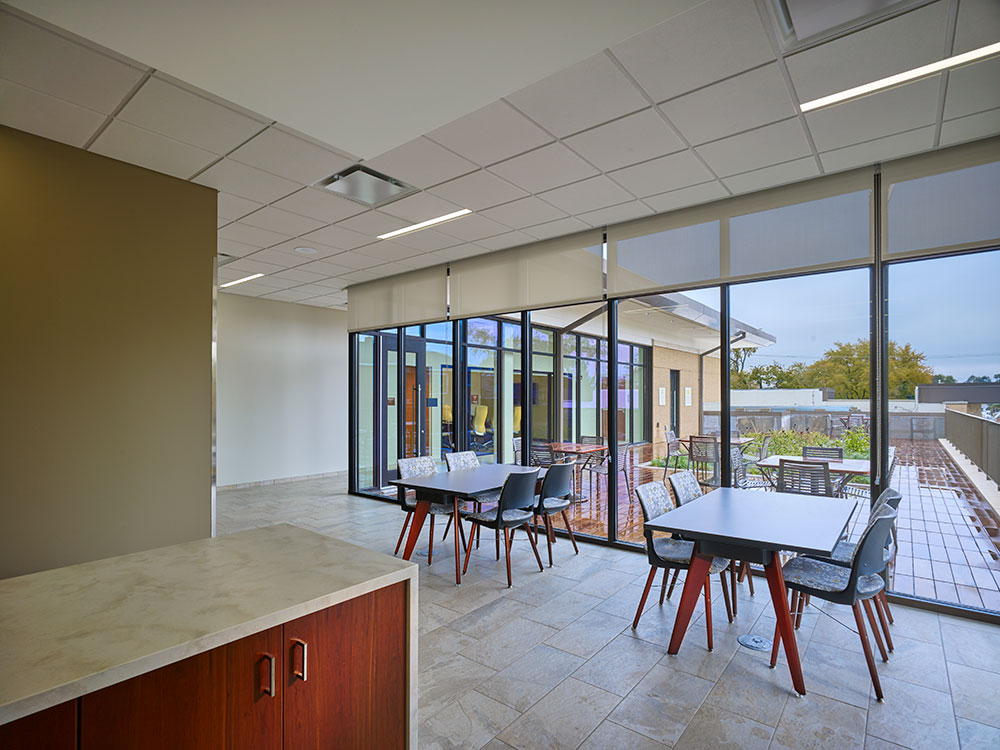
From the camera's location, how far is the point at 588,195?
4.33 metres

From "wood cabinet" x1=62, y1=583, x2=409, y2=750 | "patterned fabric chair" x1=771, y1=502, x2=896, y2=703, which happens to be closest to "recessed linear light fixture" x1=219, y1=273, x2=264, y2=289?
"wood cabinet" x1=62, y1=583, x2=409, y2=750

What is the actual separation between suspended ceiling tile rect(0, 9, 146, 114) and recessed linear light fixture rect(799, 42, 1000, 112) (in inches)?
143

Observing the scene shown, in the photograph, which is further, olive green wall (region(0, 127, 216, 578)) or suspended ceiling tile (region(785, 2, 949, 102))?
olive green wall (region(0, 127, 216, 578))

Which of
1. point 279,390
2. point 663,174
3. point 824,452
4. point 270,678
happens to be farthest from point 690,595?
point 279,390

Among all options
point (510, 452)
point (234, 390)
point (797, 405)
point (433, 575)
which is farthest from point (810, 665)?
point (234, 390)

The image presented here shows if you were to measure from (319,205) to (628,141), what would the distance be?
2.64 m

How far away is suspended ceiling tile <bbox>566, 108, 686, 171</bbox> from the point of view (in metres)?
3.18

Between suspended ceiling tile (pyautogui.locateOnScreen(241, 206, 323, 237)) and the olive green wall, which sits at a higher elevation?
suspended ceiling tile (pyautogui.locateOnScreen(241, 206, 323, 237))

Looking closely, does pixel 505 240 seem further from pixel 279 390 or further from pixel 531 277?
pixel 279 390

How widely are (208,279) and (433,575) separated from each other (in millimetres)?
2986

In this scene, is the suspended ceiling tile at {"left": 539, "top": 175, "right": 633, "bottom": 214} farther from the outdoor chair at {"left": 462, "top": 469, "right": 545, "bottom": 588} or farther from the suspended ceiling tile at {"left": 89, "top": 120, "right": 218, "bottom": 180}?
the suspended ceiling tile at {"left": 89, "top": 120, "right": 218, "bottom": 180}

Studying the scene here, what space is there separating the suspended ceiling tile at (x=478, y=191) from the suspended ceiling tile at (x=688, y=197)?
3.83ft

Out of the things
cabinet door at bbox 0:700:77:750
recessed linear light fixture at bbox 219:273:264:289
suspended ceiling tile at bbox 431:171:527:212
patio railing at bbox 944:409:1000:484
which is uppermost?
suspended ceiling tile at bbox 431:171:527:212

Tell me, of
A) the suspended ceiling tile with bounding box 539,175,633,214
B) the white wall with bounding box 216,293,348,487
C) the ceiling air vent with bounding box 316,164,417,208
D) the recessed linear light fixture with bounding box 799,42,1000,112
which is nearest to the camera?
the recessed linear light fixture with bounding box 799,42,1000,112
